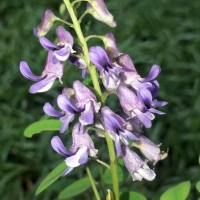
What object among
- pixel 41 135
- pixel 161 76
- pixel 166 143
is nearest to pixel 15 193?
pixel 41 135

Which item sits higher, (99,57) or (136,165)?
(99,57)

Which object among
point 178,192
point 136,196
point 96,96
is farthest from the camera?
point 136,196

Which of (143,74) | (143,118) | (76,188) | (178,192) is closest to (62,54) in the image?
(143,118)

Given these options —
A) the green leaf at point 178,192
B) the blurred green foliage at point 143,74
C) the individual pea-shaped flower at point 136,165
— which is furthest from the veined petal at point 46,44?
the blurred green foliage at point 143,74

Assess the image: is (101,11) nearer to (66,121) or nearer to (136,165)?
(66,121)

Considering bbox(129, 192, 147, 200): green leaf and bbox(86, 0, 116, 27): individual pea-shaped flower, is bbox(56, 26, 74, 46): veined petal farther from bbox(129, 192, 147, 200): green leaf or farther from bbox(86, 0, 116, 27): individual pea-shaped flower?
bbox(129, 192, 147, 200): green leaf
